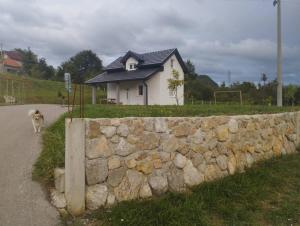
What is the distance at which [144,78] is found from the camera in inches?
1160

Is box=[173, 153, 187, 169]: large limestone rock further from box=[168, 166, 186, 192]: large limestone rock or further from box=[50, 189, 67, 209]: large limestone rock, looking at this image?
box=[50, 189, 67, 209]: large limestone rock

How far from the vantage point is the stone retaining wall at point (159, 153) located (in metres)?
4.96

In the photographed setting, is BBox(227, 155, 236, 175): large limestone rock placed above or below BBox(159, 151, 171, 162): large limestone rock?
below

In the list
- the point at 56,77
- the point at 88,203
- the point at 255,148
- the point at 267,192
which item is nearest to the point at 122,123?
the point at 88,203

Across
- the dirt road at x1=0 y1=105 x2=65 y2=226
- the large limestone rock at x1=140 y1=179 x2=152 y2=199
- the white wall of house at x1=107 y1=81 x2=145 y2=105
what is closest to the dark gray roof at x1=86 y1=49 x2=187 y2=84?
the white wall of house at x1=107 y1=81 x2=145 y2=105

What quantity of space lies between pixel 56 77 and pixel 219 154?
56.4m

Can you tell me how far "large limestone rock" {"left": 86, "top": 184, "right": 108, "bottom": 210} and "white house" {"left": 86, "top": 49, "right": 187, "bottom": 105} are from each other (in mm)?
24830

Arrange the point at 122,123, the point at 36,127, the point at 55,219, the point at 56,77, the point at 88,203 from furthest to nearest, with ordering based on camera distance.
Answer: the point at 56,77
the point at 36,127
the point at 122,123
the point at 88,203
the point at 55,219

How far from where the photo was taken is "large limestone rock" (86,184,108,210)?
4883mm

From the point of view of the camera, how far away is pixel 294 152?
31.6 ft

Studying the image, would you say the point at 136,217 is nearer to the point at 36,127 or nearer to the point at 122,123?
the point at 122,123

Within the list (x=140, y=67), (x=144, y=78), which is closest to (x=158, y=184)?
(x=144, y=78)

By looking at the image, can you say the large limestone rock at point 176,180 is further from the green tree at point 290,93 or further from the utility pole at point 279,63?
the green tree at point 290,93

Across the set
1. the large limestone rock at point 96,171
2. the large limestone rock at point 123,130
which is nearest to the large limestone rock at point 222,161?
the large limestone rock at point 123,130
